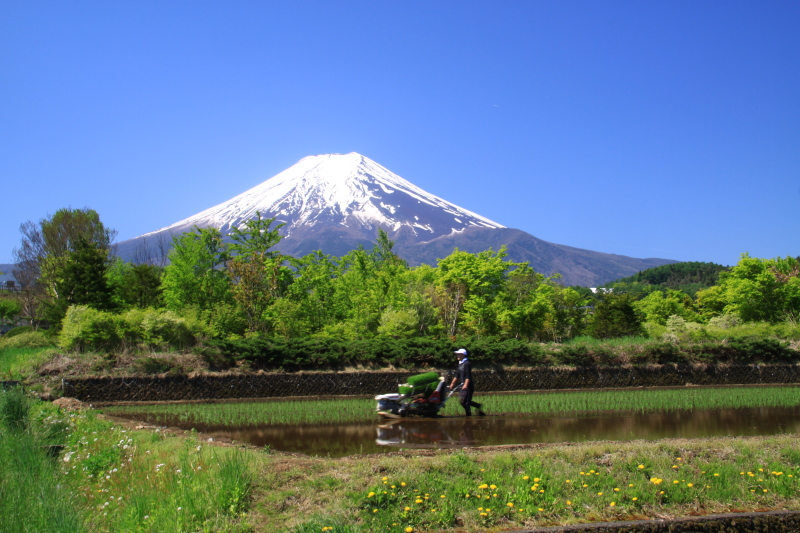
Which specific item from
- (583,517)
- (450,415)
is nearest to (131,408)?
(450,415)

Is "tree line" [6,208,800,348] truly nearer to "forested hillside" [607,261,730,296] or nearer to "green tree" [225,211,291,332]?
"green tree" [225,211,291,332]

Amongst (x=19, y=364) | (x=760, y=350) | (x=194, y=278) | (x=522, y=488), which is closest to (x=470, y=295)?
(x=760, y=350)

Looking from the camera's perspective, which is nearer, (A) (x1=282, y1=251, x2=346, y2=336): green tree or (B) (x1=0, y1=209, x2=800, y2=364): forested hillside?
(B) (x1=0, y1=209, x2=800, y2=364): forested hillside

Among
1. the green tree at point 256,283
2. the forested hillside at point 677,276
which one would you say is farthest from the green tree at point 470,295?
the forested hillside at point 677,276

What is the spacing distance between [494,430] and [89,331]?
58.8 feet

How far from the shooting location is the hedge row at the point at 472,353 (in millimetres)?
20578

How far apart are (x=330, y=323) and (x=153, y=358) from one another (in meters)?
13.5

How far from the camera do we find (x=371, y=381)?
20.3 metres

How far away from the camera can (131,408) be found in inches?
664

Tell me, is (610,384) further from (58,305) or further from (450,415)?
(58,305)

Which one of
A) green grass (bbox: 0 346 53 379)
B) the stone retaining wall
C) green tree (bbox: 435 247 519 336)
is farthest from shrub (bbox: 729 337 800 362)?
green grass (bbox: 0 346 53 379)

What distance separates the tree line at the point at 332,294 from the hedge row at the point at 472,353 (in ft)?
12.5

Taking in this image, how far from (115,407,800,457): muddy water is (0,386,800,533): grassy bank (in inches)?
90.2

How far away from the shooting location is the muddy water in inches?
422
